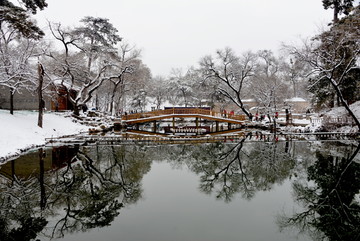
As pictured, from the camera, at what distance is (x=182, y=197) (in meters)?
8.84

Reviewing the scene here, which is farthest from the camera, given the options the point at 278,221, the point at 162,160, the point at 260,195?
the point at 162,160

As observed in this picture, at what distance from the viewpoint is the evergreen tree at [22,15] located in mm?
16281

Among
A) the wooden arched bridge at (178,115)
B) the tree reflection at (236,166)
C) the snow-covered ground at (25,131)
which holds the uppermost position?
the wooden arched bridge at (178,115)

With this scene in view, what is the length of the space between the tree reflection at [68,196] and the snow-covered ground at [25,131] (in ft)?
11.1

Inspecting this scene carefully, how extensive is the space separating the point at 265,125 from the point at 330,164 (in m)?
21.5

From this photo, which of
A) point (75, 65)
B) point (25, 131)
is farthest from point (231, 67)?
point (25, 131)

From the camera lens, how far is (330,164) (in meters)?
12.6

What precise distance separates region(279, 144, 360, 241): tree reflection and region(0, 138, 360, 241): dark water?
3cm

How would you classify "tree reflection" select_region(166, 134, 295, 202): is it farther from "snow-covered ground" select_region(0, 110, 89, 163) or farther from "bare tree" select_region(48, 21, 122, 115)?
"bare tree" select_region(48, 21, 122, 115)

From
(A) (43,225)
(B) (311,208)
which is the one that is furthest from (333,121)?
(A) (43,225)

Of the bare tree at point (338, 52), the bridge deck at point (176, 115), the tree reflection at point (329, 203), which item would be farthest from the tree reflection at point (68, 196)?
the bridge deck at point (176, 115)

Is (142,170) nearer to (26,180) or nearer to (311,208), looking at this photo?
(26,180)

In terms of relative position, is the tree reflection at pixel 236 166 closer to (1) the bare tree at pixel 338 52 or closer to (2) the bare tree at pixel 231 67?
(1) the bare tree at pixel 338 52

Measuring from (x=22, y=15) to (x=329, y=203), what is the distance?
1977cm
